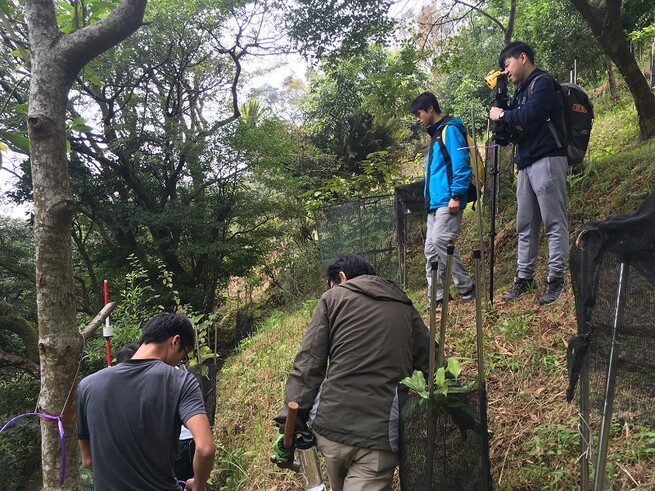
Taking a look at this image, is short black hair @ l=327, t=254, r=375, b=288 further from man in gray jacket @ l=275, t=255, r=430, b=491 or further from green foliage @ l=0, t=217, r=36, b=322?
green foliage @ l=0, t=217, r=36, b=322

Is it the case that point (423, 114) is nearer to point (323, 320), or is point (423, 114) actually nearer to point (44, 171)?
point (323, 320)

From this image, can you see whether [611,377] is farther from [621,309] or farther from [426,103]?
[426,103]

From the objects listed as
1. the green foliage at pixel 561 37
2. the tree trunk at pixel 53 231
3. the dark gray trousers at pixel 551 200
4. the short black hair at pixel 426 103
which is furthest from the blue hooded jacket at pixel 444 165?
the green foliage at pixel 561 37

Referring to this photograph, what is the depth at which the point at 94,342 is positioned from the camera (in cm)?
787

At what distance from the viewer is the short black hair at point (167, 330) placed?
7.43ft

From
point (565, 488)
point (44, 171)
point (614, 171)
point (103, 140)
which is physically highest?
point (103, 140)

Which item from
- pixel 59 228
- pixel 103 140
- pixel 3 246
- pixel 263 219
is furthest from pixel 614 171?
pixel 3 246

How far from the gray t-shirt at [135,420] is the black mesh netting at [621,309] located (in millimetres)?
1574

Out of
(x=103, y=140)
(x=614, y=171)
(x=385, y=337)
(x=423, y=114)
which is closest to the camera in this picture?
(x=385, y=337)

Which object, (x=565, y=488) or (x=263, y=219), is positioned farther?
(x=263, y=219)

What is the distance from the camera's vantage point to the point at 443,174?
4309 millimetres

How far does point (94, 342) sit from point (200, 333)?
351 centimetres

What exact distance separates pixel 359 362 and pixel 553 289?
2385 millimetres

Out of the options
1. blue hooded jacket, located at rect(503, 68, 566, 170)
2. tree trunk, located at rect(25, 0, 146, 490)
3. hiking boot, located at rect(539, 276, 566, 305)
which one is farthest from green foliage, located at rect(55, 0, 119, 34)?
hiking boot, located at rect(539, 276, 566, 305)
